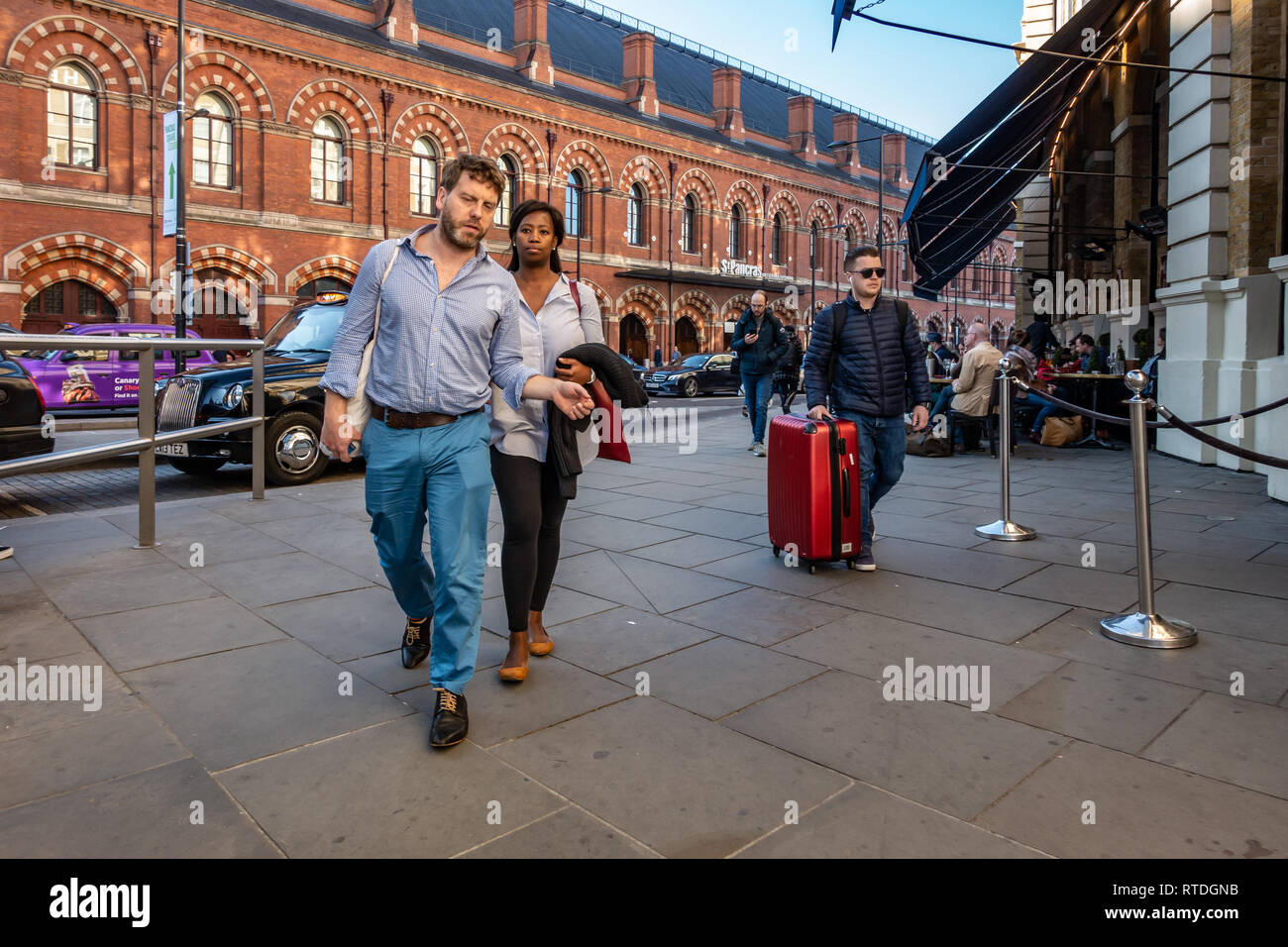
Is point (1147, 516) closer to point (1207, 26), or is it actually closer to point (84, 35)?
point (1207, 26)

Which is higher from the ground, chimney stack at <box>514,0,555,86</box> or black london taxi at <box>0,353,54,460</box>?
chimney stack at <box>514,0,555,86</box>

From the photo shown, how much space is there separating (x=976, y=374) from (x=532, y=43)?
2892 centimetres

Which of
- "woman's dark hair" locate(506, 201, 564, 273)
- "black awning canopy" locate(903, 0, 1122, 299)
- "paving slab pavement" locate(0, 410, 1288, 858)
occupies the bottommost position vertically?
"paving slab pavement" locate(0, 410, 1288, 858)

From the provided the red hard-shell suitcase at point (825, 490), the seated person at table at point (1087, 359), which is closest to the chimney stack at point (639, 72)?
the seated person at table at point (1087, 359)

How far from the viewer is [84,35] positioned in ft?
75.5

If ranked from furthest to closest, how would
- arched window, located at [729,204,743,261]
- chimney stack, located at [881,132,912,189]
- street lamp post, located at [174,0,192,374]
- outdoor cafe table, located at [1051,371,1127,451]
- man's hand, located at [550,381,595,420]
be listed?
chimney stack, located at [881,132,912,189], arched window, located at [729,204,743,261], street lamp post, located at [174,0,192,374], outdoor cafe table, located at [1051,371,1127,451], man's hand, located at [550,381,595,420]

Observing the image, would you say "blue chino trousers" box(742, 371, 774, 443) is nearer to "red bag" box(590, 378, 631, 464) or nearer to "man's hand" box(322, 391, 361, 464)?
"red bag" box(590, 378, 631, 464)

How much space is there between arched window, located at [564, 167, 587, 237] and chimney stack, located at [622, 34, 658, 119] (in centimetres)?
546

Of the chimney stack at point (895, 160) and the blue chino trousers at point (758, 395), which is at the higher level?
the chimney stack at point (895, 160)

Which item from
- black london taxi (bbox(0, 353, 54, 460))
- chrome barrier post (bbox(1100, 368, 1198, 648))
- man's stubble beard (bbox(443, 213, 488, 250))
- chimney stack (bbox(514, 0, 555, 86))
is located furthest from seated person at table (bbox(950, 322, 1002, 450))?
chimney stack (bbox(514, 0, 555, 86))

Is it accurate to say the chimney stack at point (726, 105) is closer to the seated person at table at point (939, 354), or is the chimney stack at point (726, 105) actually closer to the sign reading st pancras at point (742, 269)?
the sign reading st pancras at point (742, 269)

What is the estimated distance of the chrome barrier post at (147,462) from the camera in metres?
6.11

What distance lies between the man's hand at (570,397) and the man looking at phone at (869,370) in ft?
8.84

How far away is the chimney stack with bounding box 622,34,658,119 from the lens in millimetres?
39406
